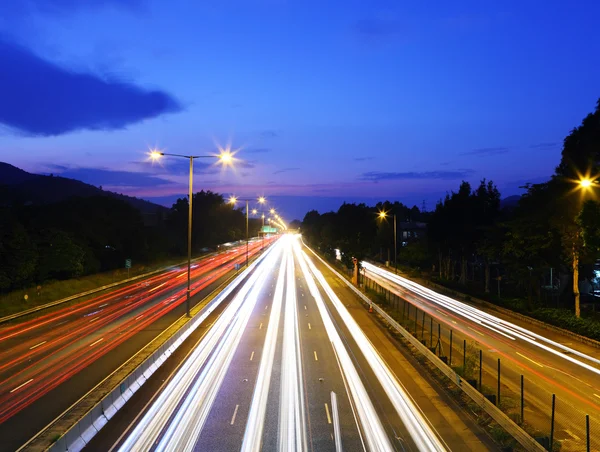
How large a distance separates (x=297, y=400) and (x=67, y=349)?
13.7 m

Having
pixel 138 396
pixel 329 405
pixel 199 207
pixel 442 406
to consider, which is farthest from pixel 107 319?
pixel 199 207

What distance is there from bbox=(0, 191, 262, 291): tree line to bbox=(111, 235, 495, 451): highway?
1123 inches

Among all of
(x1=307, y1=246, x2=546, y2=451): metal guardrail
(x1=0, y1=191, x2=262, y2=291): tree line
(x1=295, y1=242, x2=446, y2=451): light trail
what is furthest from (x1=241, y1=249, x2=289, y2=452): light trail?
(x1=0, y1=191, x2=262, y2=291): tree line

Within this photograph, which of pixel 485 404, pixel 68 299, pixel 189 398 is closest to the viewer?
pixel 485 404

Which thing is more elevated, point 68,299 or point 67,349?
point 67,349

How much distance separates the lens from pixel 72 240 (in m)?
59.0

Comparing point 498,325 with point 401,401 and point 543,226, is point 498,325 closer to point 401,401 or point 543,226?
point 543,226

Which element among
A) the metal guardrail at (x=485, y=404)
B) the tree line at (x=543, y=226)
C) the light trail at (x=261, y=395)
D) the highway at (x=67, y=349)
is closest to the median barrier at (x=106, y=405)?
the highway at (x=67, y=349)

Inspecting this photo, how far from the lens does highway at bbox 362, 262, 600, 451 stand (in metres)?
15.0

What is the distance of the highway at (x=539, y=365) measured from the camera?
14984 mm

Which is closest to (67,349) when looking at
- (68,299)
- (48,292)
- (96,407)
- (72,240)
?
(96,407)

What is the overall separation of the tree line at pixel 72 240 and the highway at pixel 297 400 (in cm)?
2851

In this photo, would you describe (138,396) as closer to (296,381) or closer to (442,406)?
(296,381)

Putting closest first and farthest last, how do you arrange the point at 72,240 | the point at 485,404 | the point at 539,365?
the point at 485,404 < the point at 539,365 < the point at 72,240
